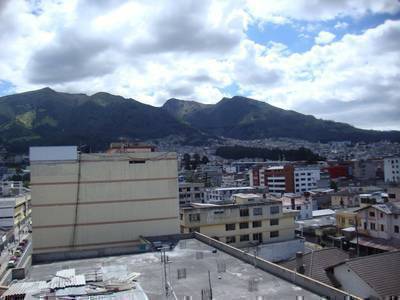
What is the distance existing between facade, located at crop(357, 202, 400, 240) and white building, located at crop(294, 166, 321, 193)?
2247 inches

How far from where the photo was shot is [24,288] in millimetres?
15969

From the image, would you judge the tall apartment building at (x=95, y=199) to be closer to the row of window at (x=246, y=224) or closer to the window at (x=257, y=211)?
the row of window at (x=246, y=224)

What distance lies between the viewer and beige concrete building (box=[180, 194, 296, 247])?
4234 centimetres

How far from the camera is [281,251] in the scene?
45562mm

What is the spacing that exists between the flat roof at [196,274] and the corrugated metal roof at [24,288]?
234cm

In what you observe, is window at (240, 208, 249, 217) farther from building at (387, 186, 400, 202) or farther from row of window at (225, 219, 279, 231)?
building at (387, 186, 400, 202)

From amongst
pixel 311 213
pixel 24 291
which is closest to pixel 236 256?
pixel 24 291

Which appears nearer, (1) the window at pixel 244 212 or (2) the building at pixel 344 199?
(1) the window at pixel 244 212

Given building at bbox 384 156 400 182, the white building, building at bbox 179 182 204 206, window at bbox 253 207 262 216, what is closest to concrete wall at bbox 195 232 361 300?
window at bbox 253 207 262 216

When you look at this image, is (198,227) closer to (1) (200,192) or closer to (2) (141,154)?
(2) (141,154)

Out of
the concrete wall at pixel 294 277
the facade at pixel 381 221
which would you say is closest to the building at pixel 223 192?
the facade at pixel 381 221

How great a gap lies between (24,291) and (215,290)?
287 inches

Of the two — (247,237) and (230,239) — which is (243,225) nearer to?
(247,237)

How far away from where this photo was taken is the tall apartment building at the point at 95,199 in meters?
30.3
